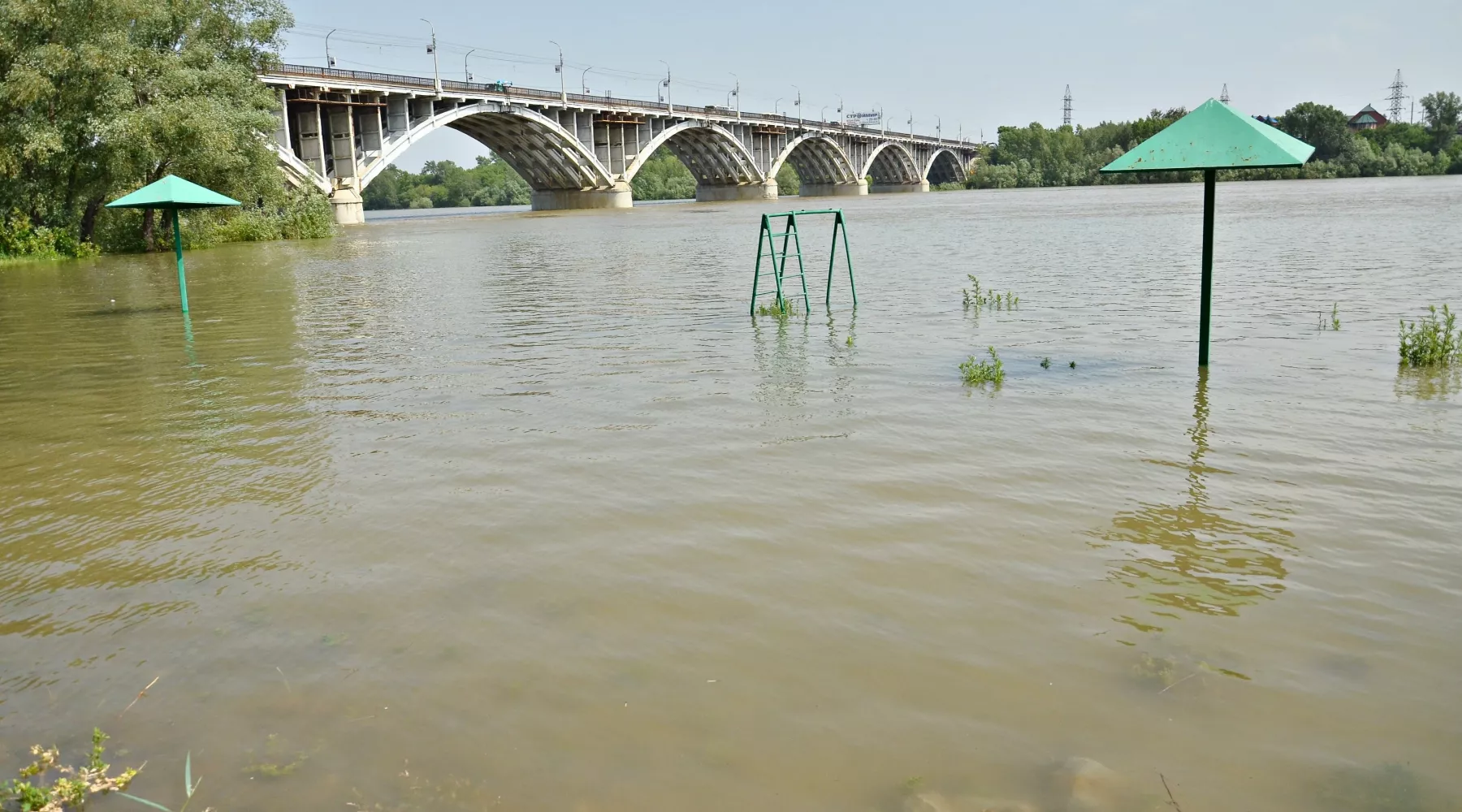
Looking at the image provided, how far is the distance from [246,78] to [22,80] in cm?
759

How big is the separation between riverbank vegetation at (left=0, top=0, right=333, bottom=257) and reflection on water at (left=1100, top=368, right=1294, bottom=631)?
1259 inches

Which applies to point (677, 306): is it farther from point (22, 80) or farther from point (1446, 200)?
point (1446, 200)

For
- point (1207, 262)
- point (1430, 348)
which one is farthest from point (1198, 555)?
point (1430, 348)

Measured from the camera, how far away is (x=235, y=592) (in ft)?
14.5

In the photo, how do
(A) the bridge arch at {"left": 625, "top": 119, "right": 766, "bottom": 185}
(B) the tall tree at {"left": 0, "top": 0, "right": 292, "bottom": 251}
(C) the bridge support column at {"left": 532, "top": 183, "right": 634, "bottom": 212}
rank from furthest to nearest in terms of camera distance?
(A) the bridge arch at {"left": 625, "top": 119, "right": 766, "bottom": 185} → (C) the bridge support column at {"left": 532, "top": 183, "right": 634, "bottom": 212} → (B) the tall tree at {"left": 0, "top": 0, "right": 292, "bottom": 251}

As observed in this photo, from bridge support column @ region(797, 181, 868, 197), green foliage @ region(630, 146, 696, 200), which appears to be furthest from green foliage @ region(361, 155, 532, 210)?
bridge support column @ region(797, 181, 868, 197)

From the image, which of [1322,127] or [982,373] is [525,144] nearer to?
[982,373]

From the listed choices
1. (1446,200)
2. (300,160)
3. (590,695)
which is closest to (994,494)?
(590,695)

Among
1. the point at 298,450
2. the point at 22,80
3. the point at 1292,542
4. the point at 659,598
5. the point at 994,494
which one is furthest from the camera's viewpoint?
the point at 22,80

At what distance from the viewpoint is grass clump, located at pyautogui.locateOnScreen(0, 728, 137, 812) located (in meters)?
2.89

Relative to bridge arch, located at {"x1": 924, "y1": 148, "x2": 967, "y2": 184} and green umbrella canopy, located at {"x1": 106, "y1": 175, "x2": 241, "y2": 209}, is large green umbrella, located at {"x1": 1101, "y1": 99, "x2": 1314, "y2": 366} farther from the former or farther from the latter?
bridge arch, located at {"x1": 924, "y1": 148, "x2": 967, "y2": 184}

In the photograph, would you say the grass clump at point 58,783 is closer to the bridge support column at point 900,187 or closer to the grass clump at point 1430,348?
the grass clump at point 1430,348

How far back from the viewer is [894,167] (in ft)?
463

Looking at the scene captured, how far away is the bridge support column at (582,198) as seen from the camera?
8162 centimetres
